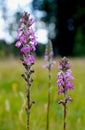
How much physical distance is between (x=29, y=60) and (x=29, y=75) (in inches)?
4.4

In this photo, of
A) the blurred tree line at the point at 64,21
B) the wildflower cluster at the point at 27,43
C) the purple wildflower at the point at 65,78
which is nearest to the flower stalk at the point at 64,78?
the purple wildflower at the point at 65,78

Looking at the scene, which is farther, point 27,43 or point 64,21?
point 64,21

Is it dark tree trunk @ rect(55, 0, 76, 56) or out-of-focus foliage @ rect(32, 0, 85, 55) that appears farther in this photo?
dark tree trunk @ rect(55, 0, 76, 56)

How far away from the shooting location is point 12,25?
3572 centimetres

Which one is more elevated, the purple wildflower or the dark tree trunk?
the dark tree trunk

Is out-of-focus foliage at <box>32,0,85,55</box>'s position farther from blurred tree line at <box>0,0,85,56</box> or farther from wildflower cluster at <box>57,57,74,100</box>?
wildflower cluster at <box>57,57,74,100</box>

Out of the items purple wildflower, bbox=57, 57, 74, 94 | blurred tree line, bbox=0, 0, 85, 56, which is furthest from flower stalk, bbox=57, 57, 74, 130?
blurred tree line, bbox=0, 0, 85, 56

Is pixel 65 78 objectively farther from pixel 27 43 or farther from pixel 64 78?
pixel 27 43

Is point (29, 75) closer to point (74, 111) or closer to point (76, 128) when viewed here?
point (76, 128)

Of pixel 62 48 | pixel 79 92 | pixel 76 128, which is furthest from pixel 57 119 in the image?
pixel 62 48

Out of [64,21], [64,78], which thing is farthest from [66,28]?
[64,78]

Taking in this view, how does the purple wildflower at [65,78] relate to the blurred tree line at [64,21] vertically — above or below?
below

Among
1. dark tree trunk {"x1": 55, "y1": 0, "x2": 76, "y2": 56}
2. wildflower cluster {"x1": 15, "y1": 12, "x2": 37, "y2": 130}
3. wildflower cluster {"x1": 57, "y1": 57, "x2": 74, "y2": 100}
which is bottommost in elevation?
wildflower cluster {"x1": 57, "y1": 57, "x2": 74, "y2": 100}

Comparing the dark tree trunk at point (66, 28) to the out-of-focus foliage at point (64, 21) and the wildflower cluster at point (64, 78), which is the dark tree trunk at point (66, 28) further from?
the wildflower cluster at point (64, 78)
